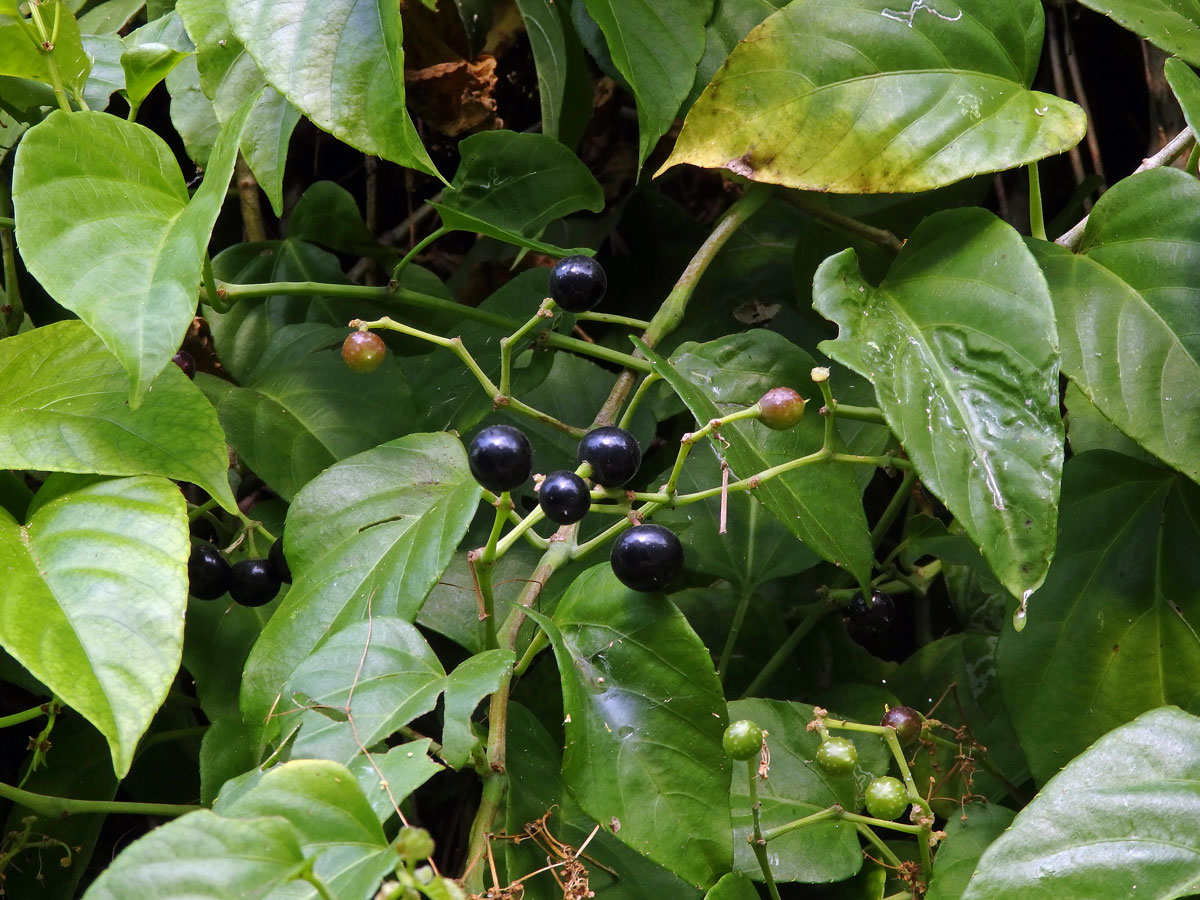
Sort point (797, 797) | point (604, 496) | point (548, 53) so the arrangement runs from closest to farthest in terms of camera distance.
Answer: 1. point (604, 496)
2. point (797, 797)
3. point (548, 53)

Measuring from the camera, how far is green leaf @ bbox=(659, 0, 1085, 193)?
32.8 inches

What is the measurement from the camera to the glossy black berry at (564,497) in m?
0.69

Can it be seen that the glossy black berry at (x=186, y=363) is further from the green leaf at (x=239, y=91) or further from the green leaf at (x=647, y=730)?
the green leaf at (x=647, y=730)

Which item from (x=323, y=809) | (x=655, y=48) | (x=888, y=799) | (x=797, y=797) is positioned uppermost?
(x=655, y=48)

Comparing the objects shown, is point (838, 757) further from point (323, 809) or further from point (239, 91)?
point (239, 91)

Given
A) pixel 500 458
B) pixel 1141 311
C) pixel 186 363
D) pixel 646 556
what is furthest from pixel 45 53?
pixel 1141 311

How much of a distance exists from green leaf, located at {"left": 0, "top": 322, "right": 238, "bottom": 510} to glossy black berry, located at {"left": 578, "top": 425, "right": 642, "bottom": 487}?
26cm

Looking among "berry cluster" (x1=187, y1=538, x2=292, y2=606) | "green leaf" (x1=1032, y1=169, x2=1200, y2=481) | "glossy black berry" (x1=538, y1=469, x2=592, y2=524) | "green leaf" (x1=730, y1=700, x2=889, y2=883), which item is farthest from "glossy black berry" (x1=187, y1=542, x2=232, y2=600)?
"green leaf" (x1=1032, y1=169, x2=1200, y2=481)

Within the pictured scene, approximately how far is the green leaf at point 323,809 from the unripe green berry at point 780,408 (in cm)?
36

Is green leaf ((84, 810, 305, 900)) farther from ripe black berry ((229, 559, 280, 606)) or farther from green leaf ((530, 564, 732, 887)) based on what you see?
ripe black berry ((229, 559, 280, 606))

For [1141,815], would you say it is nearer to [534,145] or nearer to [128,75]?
[534,145]

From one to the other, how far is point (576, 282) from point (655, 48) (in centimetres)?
Result: 23

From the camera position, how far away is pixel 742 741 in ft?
2.16

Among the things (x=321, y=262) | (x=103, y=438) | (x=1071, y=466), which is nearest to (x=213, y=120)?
(x=321, y=262)
